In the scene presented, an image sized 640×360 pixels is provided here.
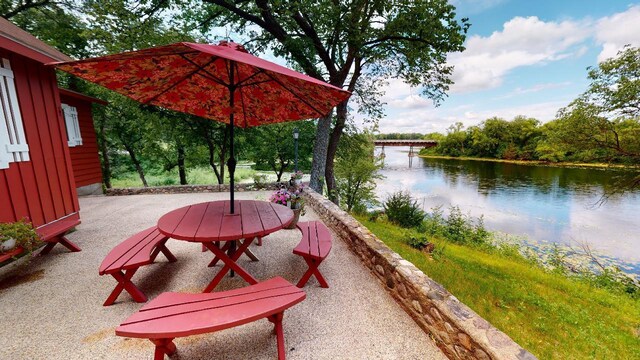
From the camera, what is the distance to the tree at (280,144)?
11.5 m

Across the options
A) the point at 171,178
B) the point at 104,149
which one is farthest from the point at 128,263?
the point at 171,178

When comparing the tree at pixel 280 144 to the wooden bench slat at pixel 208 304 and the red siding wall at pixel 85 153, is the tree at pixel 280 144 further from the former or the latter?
the wooden bench slat at pixel 208 304

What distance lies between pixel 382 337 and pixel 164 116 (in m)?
10.3

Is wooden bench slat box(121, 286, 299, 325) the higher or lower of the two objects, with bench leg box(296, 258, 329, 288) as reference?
higher

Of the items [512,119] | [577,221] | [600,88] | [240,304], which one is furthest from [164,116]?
[512,119]

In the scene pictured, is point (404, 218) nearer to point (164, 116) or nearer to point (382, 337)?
point (382, 337)

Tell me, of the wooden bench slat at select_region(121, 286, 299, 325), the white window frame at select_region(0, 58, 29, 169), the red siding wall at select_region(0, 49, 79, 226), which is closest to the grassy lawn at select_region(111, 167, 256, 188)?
the red siding wall at select_region(0, 49, 79, 226)

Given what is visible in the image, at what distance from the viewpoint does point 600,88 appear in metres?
9.48

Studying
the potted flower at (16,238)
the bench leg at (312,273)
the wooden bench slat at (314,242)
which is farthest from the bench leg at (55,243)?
the bench leg at (312,273)

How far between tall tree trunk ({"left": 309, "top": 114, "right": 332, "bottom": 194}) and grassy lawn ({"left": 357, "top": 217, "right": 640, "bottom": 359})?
3791 mm

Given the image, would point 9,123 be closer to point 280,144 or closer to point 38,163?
point 38,163

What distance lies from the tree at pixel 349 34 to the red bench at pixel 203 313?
6.09 meters

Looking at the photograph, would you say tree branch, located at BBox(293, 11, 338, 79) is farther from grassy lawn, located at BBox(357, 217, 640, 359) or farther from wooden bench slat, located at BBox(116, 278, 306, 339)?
wooden bench slat, located at BBox(116, 278, 306, 339)

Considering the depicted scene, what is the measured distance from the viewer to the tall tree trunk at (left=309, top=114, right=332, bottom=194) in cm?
773
